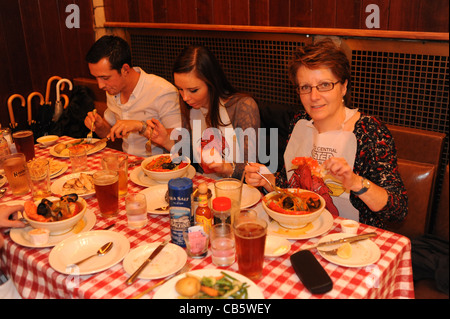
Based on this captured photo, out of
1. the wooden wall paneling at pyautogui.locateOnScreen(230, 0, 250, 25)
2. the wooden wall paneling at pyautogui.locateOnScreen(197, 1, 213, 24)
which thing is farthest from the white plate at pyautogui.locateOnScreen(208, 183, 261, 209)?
the wooden wall paneling at pyautogui.locateOnScreen(197, 1, 213, 24)

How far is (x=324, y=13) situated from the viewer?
308 centimetres

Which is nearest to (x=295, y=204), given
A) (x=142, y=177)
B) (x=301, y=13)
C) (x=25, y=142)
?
(x=142, y=177)

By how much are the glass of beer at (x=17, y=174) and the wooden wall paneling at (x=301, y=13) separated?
2.20m

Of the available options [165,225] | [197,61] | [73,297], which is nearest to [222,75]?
[197,61]

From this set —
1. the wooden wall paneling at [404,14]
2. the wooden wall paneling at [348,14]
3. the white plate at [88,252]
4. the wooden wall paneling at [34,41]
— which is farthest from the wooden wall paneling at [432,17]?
the wooden wall paneling at [34,41]

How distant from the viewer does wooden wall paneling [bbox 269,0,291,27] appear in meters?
3.31

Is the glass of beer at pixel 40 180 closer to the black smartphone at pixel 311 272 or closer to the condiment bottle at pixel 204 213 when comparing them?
the condiment bottle at pixel 204 213

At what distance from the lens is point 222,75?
2.60m

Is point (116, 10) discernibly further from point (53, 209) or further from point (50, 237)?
point (50, 237)

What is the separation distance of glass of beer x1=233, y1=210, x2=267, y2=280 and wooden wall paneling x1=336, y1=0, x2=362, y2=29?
2.11 meters

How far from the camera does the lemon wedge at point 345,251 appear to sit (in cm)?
145

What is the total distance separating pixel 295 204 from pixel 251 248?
1.39 feet

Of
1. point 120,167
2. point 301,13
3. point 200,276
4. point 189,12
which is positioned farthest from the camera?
point 189,12

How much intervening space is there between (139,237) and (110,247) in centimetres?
12
